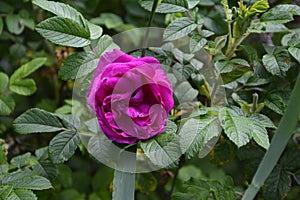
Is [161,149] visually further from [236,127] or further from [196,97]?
[196,97]

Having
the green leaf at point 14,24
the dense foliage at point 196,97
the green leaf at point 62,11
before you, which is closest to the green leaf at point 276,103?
the dense foliage at point 196,97

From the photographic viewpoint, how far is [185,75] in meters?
0.86

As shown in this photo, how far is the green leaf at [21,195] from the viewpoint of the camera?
733 mm

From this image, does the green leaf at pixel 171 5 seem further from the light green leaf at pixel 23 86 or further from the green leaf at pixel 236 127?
the light green leaf at pixel 23 86

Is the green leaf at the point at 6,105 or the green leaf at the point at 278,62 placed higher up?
the green leaf at the point at 278,62

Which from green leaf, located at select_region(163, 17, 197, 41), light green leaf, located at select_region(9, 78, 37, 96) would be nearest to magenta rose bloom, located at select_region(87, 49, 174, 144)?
green leaf, located at select_region(163, 17, 197, 41)

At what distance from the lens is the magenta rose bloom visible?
68cm

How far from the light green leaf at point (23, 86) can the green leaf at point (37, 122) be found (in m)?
0.17

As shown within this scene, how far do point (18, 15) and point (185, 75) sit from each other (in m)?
0.49

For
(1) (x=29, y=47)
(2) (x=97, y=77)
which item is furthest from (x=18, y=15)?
(2) (x=97, y=77)

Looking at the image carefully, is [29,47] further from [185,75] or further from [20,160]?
[185,75]

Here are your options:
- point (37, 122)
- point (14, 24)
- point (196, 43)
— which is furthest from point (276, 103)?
point (14, 24)

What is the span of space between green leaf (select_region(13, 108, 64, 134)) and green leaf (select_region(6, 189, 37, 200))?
0.40ft

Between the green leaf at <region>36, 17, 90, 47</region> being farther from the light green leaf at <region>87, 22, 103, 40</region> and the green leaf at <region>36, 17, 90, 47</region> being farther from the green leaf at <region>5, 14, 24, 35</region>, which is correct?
the green leaf at <region>5, 14, 24, 35</region>
